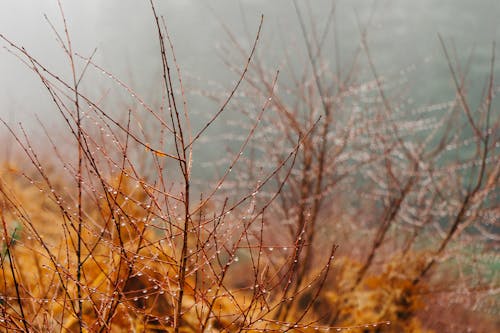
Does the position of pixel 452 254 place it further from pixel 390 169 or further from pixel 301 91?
pixel 301 91

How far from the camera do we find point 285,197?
14.8 ft

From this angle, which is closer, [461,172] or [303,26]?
[303,26]

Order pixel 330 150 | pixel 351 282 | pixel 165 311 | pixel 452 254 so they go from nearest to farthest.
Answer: pixel 165 311 → pixel 452 254 → pixel 330 150 → pixel 351 282

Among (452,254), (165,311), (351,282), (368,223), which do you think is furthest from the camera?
(368,223)

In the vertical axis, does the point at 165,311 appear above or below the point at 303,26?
below

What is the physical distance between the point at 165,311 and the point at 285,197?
1685 millimetres

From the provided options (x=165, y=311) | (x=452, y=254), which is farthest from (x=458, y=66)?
(x=165, y=311)

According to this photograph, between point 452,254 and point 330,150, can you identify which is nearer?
point 452,254

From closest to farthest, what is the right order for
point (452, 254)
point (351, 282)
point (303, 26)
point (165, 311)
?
point (165, 311) → point (452, 254) → point (303, 26) → point (351, 282)

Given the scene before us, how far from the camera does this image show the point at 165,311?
3.34 metres

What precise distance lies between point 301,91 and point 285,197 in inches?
40.7

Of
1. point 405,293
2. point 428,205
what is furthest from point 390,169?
point 405,293

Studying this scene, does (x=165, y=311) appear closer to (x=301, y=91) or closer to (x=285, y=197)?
(x=285, y=197)

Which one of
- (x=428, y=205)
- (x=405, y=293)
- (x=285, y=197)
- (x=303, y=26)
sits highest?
(x=303, y=26)
